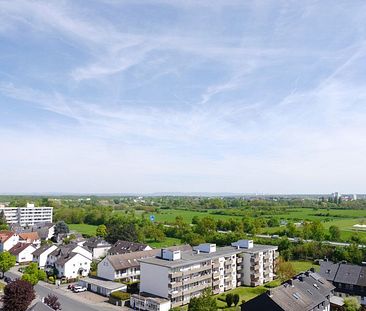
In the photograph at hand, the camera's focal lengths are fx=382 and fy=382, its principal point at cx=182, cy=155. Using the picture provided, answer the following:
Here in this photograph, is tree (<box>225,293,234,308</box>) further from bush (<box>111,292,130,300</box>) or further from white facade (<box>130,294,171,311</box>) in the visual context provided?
bush (<box>111,292,130,300</box>)

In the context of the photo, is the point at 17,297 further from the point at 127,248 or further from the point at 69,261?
the point at 127,248

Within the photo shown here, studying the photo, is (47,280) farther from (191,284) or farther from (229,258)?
(229,258)

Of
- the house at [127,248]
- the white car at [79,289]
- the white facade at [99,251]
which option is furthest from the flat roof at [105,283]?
the white facade at [99,251]

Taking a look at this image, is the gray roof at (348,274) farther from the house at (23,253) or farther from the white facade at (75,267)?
the house at (23,253)

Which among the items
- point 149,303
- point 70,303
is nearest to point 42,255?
point 70,303

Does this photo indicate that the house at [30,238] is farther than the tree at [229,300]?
Yes

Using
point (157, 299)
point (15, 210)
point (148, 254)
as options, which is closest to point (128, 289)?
point (157, 299)

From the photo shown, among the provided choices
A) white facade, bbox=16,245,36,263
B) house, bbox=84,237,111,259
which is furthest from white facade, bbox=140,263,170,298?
white facade, bbox=16,245,36,263
